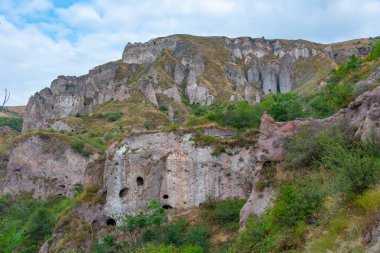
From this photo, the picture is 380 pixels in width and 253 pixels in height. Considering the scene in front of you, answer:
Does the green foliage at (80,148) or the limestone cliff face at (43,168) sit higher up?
the green foliage at (80,148)

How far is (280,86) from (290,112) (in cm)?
9589

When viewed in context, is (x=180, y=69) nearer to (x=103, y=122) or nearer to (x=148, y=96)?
(x=148, y=96)

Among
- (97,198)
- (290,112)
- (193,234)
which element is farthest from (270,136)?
(97,198)

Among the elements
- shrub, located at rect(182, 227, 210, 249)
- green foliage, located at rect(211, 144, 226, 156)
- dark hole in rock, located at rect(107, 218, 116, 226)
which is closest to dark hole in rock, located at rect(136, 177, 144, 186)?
dark hole in rock, located at rect(107, 218, 116, 226)

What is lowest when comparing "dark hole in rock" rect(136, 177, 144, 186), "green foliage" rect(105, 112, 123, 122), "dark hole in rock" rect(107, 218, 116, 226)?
"dark hole in rock" rect(107, 218, 116, 226)

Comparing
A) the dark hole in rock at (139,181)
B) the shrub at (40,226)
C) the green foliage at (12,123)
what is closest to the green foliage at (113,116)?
the shrub at (40,226)

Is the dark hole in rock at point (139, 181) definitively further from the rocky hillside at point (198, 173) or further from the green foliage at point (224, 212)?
the green foliage at point (224, 212)

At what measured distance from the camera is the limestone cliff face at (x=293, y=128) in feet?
59.9

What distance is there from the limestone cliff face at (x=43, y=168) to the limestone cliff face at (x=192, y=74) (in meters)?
18.5

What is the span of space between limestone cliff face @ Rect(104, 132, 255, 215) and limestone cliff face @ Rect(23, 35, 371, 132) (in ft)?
186

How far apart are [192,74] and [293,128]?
97517 millimetres

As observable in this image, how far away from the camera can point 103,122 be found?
88.1m

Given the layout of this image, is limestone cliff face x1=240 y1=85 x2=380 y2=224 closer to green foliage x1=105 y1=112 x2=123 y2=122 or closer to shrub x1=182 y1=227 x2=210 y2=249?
shrub x1=182 y1=227 x2=210 y2=249

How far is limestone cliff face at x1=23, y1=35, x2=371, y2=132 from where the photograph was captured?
10719cm
